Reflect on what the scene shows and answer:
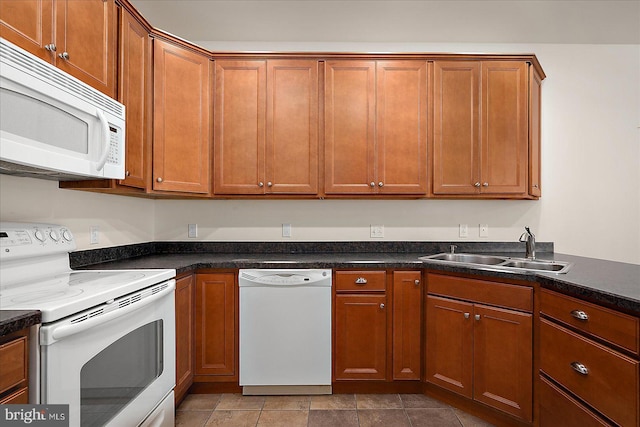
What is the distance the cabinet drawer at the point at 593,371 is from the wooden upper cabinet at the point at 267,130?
1.73 meters

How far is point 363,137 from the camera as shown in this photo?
2.60 m

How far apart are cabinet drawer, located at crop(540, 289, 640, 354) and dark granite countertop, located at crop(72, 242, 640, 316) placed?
0.03 meters

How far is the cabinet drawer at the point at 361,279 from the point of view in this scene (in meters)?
2.33

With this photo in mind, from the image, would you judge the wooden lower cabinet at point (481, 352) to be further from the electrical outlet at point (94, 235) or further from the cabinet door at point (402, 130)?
the electrical outlet at point (94, 235)

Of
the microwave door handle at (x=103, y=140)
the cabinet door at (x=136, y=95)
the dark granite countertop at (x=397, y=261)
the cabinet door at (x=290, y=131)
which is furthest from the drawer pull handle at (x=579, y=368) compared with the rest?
the cabinet door at (x=136, y=95)

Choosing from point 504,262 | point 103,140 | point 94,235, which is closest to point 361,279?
point 504,262

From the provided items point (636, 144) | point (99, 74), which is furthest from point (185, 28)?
point (636, 144)

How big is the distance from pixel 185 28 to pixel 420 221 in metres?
2.50

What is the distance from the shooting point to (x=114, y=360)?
1.44m

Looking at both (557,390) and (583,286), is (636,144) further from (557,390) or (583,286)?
(557,390)

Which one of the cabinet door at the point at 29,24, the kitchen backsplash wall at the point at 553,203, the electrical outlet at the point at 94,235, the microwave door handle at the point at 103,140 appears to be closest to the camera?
the cabinet door at the point at 29,24

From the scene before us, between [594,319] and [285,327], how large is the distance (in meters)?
1.68

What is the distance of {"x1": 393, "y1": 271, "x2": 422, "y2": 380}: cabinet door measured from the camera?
7.64 feet

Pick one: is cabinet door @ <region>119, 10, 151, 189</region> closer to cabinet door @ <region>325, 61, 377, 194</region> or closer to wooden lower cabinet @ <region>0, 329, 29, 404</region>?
wooden lower cabinet @ <region>0, 329, 29, 404</region>
